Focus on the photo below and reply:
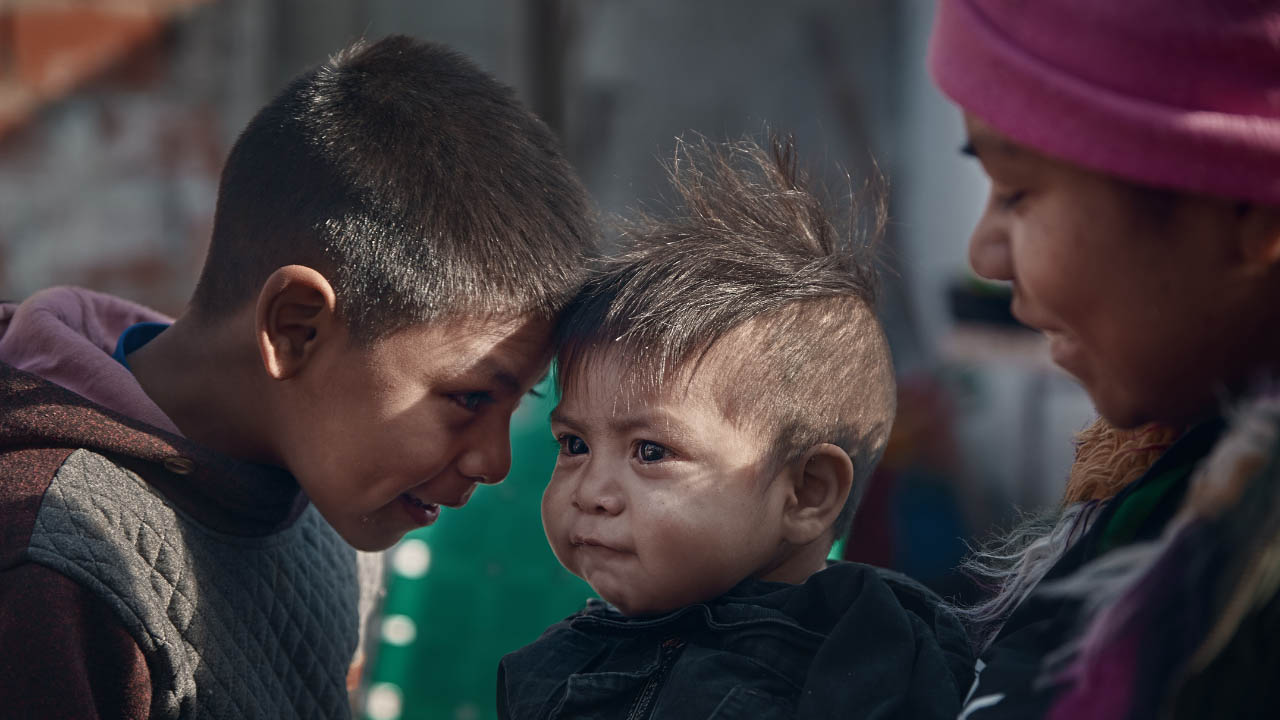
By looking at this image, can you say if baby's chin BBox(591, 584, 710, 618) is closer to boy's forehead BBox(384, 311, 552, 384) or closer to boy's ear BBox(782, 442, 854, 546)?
boy's ear BBox(782, 442, 854, 546)

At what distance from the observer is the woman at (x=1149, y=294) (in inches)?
33.9

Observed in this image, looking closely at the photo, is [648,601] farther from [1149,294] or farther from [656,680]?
[1149,294]

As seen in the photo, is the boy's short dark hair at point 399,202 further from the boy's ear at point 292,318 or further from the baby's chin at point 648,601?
the baby's chin at point 648,601

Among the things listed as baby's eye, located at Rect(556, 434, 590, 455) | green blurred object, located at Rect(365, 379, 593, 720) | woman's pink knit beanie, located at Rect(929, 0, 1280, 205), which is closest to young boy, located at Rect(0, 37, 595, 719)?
baby's eye, located at Rect(556, 434, 590, 455)

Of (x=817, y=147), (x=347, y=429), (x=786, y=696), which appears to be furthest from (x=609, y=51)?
(x=786, y=696)

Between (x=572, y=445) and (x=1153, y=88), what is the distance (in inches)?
34.2

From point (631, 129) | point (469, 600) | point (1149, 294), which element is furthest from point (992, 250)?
point (631, 129)

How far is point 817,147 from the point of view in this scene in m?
4.39

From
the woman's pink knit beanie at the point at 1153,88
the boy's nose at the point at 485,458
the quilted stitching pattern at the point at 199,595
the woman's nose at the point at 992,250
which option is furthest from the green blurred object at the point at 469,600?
the woman's pink knit beanie at the point at 1153,88

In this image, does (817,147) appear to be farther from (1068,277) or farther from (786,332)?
(1068,277)

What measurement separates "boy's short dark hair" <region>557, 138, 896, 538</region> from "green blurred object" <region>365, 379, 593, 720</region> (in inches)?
30.1

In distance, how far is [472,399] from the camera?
163 centimetres

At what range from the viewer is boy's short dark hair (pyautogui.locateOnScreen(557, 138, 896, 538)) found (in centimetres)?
147

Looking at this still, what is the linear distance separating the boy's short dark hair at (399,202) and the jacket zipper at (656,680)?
49 cm
